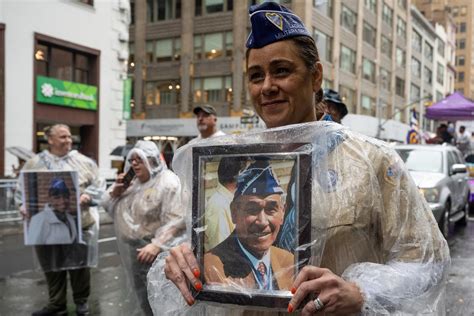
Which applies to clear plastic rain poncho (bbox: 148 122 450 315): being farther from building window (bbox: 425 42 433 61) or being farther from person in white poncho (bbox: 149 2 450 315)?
building window (bbox: 425 42 433 61)

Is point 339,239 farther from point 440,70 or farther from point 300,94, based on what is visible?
point 440,70

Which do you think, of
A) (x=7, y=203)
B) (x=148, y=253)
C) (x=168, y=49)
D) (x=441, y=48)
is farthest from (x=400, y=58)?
(x=148, y=253)

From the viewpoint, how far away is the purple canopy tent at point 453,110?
16.6m

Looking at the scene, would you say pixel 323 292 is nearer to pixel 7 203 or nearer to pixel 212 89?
pixel 7 203

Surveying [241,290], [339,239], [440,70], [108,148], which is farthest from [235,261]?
[440,70]

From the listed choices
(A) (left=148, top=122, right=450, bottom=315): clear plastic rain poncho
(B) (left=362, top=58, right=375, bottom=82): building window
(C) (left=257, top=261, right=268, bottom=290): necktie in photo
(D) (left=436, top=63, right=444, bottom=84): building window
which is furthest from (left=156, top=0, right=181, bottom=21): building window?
(D) (left=436, top=63, right=444, bottom=84): building window

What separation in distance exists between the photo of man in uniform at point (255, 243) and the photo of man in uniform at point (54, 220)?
12.7 ft

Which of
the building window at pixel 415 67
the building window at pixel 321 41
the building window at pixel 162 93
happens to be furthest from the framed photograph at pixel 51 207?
the building window at pixel 415 67

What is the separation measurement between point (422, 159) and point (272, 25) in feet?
28.4

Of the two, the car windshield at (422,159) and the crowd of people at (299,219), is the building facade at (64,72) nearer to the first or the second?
the car windshield at (422,159)

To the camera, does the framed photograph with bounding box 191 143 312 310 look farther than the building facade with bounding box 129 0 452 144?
No

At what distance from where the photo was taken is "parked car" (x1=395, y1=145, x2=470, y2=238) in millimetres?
8531

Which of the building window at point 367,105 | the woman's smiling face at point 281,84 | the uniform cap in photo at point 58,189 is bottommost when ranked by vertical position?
the uniform cap in photo at point 58,189

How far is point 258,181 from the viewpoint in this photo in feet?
4.36
